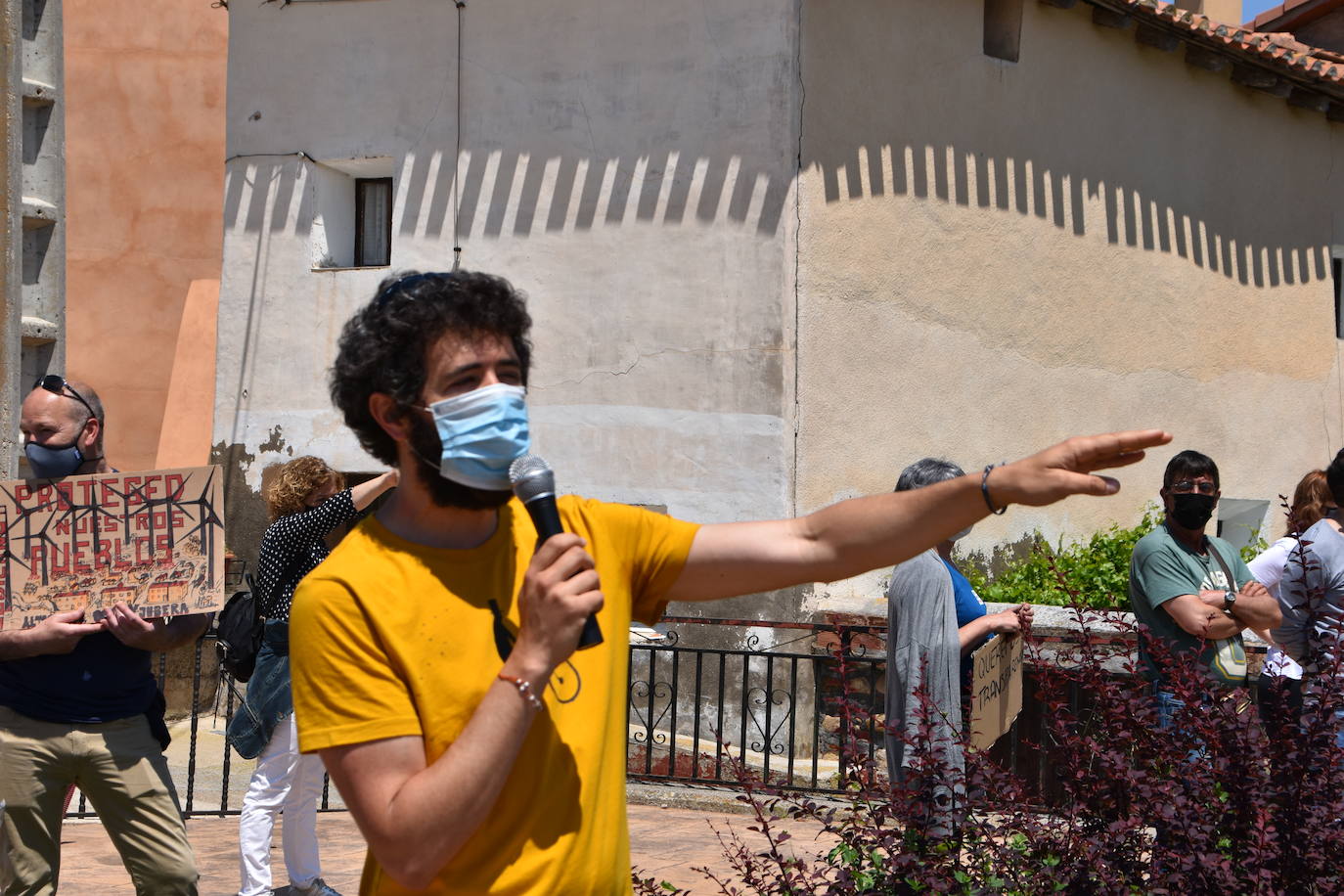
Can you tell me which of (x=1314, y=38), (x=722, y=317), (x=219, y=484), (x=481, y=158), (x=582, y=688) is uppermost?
(x=1314, y=38)

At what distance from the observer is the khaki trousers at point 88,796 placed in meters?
4.45

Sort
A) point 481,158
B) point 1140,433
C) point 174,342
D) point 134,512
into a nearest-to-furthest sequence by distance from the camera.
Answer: point 1140,433, point 134,512, point 481,158, point 174,342

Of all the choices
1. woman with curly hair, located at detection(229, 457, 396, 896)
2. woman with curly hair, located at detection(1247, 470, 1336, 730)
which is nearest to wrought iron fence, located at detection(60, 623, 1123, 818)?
woman with curly hair, located at detection(1247, 470, 1336, 730)

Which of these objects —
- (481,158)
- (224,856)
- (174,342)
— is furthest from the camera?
(174,342)

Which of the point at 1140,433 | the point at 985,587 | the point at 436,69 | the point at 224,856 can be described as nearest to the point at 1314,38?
the point at 985,587

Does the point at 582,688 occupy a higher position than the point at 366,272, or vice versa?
the point at 366,272

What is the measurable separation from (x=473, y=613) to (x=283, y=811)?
13.4ft

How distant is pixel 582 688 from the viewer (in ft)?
8.03

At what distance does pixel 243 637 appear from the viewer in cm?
598

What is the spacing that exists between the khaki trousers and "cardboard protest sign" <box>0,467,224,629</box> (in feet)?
1.18

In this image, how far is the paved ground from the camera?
259 inches

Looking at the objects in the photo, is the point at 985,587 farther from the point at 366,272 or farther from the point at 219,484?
the point at 219,484

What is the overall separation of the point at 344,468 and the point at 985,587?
5.44 meters

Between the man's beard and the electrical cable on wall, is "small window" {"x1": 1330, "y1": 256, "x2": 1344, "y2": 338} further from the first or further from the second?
the man's beard
